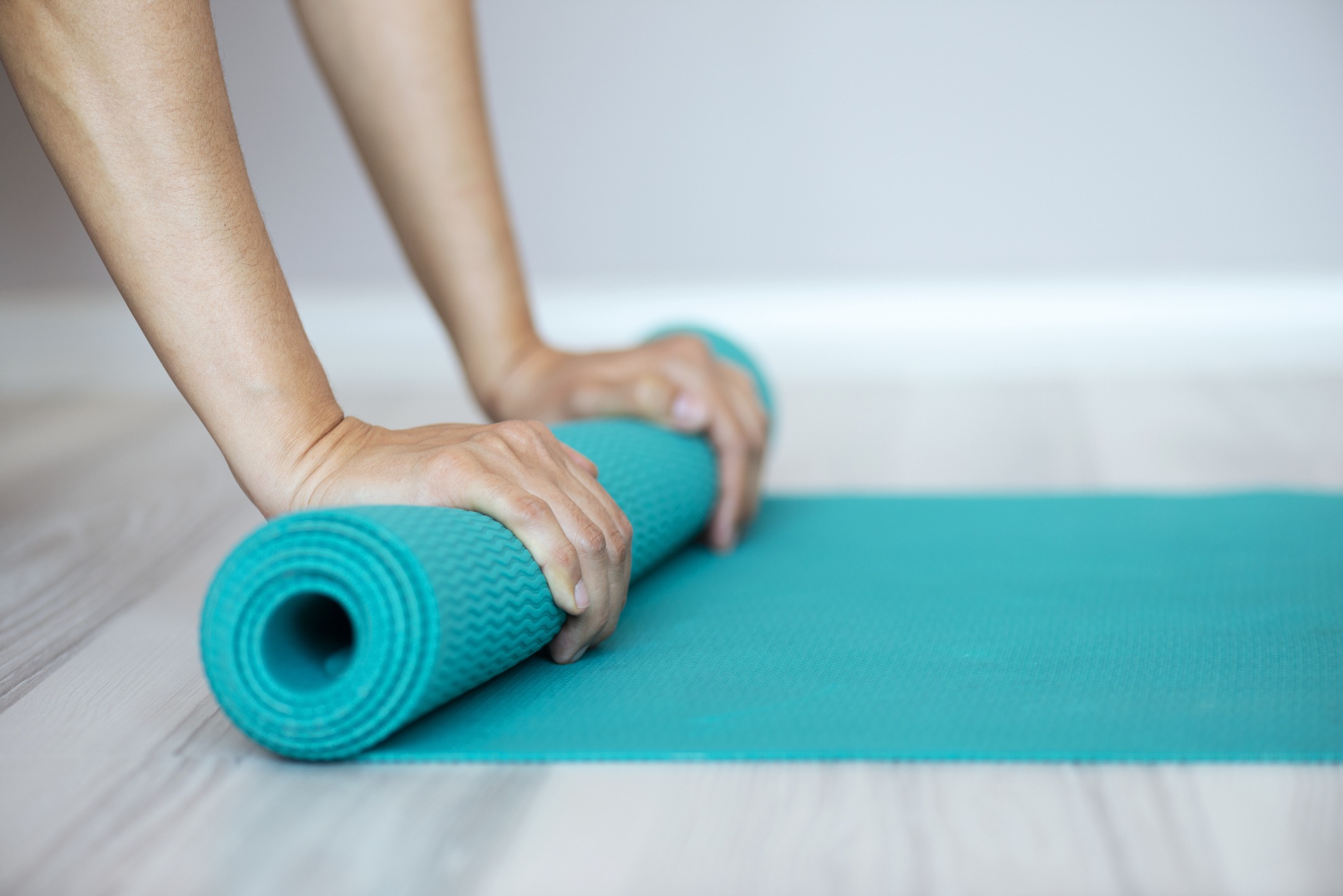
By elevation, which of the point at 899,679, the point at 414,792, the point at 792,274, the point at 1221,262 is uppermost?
the point at 414,792

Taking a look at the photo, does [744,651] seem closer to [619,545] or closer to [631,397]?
[619,545]

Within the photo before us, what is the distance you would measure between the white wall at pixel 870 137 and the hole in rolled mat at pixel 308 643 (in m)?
2.39

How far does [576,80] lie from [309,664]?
8.38 feet

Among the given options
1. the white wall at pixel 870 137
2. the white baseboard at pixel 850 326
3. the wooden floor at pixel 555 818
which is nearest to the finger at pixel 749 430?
the wooden floor at pixel 555 818

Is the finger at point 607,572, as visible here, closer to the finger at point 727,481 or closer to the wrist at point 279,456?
the wrist at point 279,456

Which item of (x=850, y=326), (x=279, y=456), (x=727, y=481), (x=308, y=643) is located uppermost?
(x=279, y=456)

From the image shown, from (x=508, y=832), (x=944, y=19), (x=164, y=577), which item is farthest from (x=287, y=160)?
(x=508, y=832)

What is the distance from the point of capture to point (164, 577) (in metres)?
1.40

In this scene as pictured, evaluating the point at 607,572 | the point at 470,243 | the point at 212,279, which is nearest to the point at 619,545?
the point at 607,572

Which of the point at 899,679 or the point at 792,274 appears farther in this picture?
the point at 792,274

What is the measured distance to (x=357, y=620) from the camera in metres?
0.85

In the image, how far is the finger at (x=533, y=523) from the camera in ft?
3.11

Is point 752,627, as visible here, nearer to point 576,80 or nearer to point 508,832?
point 508,832

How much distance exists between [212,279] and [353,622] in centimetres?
29
